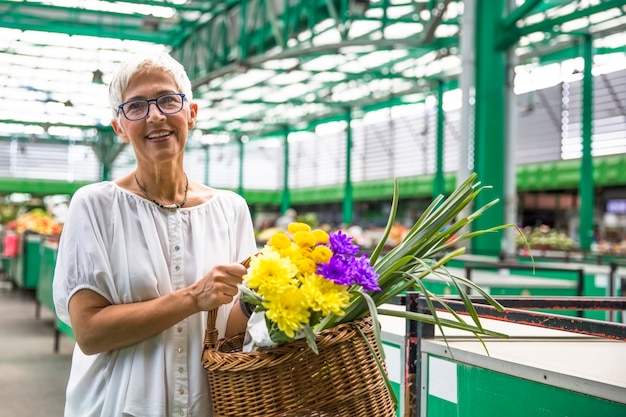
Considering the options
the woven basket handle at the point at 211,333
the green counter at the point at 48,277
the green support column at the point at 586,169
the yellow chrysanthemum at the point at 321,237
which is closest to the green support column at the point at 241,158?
the green support column at the point at 586,169

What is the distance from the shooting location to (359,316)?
1384mm

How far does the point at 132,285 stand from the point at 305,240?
44 centimetres

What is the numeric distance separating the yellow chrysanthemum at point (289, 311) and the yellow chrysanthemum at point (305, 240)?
117 mm

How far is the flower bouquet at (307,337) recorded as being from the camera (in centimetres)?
125

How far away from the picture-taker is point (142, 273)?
5.07ft

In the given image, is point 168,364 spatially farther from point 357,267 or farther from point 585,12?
point 585,12

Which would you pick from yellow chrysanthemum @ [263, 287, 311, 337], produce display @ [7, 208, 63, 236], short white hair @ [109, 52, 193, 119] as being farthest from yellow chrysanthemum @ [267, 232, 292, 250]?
produce display @ [7, 208, 63, 236]

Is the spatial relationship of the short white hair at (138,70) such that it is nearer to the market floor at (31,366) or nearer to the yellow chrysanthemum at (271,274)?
the yellow chrysanthemum at (271,274)

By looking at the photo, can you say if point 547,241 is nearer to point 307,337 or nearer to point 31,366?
point 31,366

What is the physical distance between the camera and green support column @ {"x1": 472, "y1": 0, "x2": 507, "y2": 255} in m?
8.45

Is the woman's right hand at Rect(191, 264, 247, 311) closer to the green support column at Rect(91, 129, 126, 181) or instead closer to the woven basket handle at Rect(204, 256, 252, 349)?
the woven basket handle at Rect(204, 256, 252, 349)

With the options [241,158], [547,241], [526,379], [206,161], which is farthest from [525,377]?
[206,161]

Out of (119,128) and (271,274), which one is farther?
(119,128)

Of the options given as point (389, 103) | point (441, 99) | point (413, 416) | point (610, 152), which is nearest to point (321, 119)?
point (389, 103)
